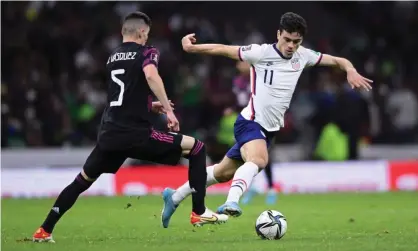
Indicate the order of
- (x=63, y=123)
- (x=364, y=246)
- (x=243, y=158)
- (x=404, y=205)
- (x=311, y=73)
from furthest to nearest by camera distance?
(x=311, y=73), (x=63, y=123), (x=404, y=205), (x=243, y=158), (x=364, y=246)

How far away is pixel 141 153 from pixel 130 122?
0.34 meters

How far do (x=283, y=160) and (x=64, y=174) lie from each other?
470cm

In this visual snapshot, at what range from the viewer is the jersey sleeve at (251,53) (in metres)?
10.5

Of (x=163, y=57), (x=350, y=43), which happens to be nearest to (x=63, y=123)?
(x=163, y=57)

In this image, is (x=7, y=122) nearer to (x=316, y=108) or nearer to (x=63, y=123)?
(x=63, y=123)

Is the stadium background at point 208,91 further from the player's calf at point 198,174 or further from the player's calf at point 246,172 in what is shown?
the player's calf at point 198,174

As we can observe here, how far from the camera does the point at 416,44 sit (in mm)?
22656

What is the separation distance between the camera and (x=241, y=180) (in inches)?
396

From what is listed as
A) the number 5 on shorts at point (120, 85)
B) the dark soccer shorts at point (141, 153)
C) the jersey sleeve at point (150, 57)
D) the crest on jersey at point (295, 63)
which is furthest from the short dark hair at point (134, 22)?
the crest on jersey at point (295, 63)

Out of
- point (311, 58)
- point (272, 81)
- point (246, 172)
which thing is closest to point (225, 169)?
point (246, 172)

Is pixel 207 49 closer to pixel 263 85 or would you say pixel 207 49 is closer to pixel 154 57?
pixel 263 85

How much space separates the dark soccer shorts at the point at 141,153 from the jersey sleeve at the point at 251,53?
1.31 metres

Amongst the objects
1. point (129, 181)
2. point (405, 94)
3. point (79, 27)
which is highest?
point (79, 27)

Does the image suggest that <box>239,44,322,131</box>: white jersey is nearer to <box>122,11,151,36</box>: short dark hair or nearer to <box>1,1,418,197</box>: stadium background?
<box>122,11,151,36</box>: short dark hair
